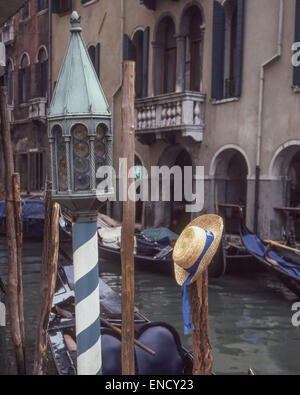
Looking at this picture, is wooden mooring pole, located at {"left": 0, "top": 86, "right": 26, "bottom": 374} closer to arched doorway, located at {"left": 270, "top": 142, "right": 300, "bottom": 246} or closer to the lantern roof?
the lantern roof

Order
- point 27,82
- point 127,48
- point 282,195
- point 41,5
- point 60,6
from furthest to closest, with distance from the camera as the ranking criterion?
point 27,82
point 41,5
point 60,6
point 127,48
point 282,195

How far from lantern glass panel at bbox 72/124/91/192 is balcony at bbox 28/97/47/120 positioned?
12224 millimetres

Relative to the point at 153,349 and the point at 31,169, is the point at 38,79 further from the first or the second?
the point at 153,349

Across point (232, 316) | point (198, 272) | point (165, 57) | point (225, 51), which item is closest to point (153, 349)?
point (198, 272)

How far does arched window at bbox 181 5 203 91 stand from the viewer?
32.6ft

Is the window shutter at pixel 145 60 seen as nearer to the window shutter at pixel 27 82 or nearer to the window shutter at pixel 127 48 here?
Result: the window shutter at pixel 127 48

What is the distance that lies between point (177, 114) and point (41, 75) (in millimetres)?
6380

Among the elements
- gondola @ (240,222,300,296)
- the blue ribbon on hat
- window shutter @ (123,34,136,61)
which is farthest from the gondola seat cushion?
window shutter @ (123,34,136,61)

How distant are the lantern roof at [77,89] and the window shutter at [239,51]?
6919 millimetres

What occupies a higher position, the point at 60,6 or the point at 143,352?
the point at 60,6

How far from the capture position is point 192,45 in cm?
1006

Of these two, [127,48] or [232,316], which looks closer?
[232,316]

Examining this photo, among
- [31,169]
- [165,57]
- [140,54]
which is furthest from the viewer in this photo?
[31,169]

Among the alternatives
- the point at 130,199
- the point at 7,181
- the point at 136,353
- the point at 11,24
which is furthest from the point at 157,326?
the point at 11,24
